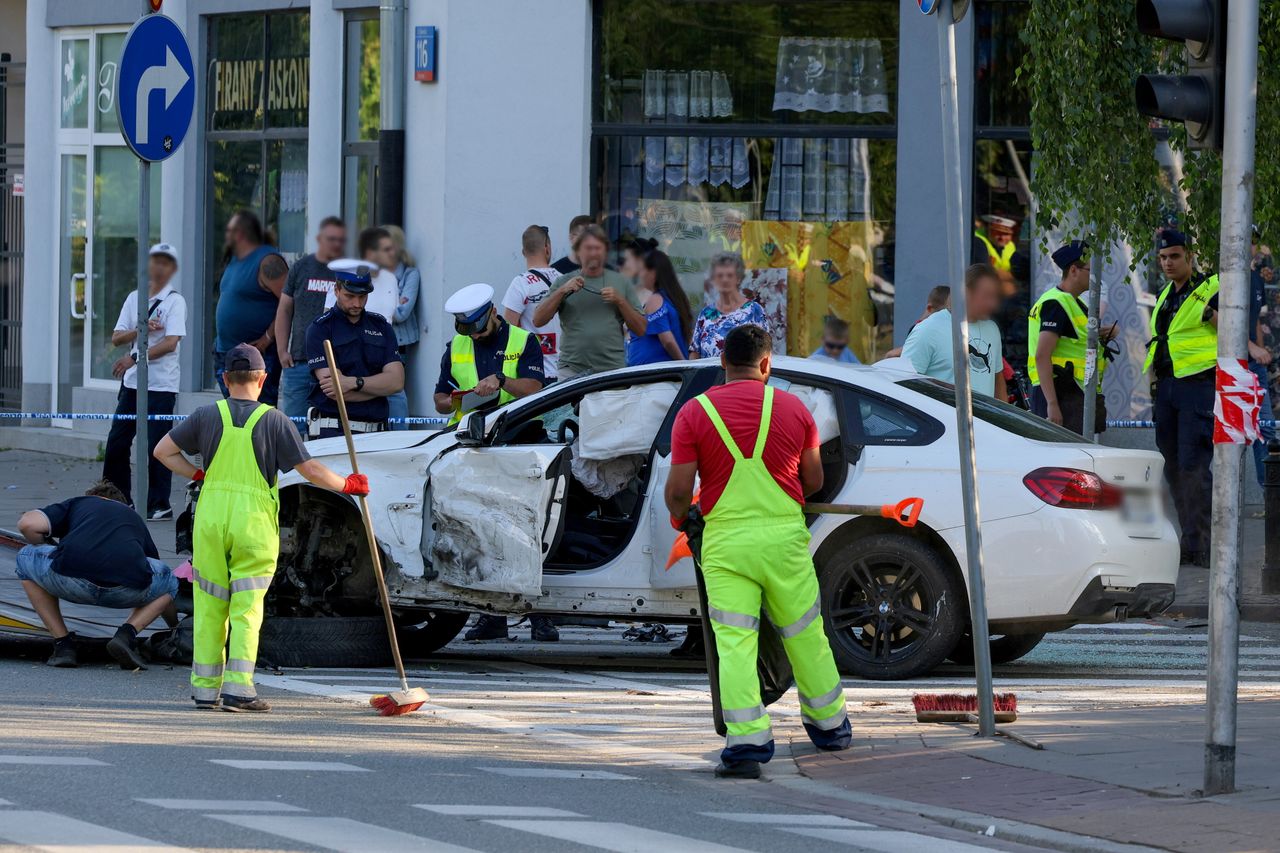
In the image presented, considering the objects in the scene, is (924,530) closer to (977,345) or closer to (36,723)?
(977,345)

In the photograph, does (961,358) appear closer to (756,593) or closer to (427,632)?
(756,593)

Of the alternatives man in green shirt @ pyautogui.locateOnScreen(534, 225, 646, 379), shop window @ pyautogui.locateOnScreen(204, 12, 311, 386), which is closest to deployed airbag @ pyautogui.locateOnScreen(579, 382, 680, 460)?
man in green shirt @ pyautogui.locateOnScreen(534, 225, 646, 379)

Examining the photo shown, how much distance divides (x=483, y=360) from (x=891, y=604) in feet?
11.9

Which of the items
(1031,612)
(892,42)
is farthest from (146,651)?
(892,42)

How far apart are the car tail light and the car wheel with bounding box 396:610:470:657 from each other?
305cm

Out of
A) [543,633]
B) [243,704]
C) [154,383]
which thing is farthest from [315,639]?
[154,383]

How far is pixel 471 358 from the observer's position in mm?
12883

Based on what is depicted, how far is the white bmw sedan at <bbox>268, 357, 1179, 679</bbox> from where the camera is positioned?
1010 centimetres

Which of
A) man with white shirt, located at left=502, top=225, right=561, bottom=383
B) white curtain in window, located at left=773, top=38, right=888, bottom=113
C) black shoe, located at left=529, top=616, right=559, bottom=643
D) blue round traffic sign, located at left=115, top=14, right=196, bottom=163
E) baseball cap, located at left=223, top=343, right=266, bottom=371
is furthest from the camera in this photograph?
white curtain in window, located at left=773, top=38, right=888, bottom=113

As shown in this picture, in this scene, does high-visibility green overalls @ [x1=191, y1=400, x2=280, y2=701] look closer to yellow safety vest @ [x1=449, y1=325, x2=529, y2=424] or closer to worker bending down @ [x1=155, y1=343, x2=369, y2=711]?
worker bending down @ [x1=155, y1=343, x2=369, y2=711]

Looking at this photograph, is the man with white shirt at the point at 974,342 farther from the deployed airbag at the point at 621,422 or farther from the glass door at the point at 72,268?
the glass door at the point at 72,268

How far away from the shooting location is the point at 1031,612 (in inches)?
398

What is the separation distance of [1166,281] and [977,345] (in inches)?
146

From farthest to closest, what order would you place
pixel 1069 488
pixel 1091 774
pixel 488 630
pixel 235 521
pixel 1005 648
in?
1. pixel 488 630
2. pixel 1005 648
3. pixel 1069 488
4. pixel 235 521
5. pixel 1091 774
